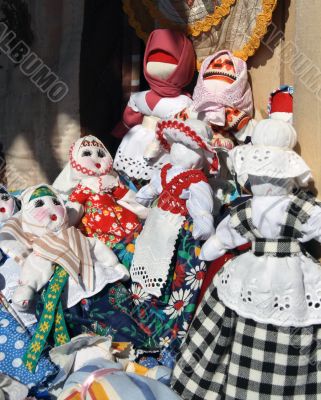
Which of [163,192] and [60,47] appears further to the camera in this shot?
[60,47]

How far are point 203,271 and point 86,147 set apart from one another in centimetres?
91

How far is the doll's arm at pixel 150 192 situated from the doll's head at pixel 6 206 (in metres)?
0.66

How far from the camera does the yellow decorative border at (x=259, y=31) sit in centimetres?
326

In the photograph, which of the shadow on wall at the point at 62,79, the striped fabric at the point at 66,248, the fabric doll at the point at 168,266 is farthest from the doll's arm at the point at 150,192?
the shadow on wall at the point at 62,79

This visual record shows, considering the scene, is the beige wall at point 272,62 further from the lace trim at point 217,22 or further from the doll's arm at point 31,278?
the doll's arm at point 31,278

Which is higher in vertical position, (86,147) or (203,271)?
(86,147)

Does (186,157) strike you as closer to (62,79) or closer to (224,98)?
(224,98)

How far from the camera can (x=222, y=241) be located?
2666 mm

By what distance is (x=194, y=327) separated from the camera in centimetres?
267

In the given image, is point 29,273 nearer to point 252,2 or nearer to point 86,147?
point 86,147

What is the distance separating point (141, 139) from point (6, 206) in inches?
30.8

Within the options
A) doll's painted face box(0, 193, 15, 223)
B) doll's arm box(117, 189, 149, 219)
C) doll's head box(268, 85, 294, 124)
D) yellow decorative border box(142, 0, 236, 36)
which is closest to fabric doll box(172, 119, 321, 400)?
doll's head box(268, 85, 294, 124)

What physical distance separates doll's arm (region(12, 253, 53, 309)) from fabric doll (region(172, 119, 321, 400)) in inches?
33.6

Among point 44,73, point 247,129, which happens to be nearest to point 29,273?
point 247,129
